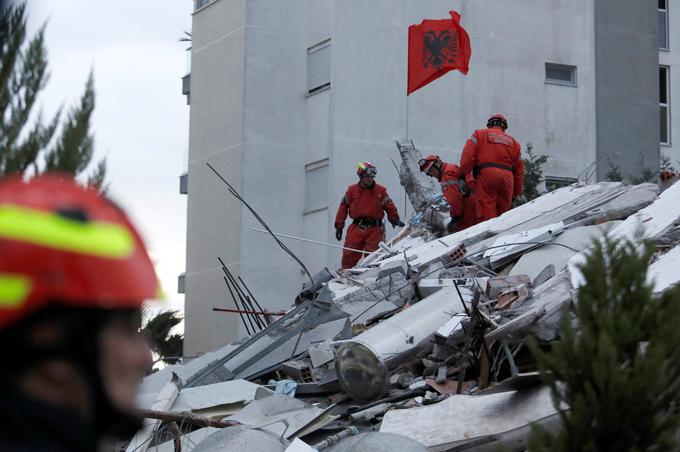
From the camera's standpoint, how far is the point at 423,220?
559 inches

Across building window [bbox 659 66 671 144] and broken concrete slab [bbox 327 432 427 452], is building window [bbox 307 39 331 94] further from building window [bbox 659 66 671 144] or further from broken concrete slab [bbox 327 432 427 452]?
broken concrete slab [bbox 327 432 427 452]

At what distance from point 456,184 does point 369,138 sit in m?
9.78

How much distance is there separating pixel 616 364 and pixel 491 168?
9.54 meters

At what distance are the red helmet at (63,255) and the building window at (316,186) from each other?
21952 millimetres

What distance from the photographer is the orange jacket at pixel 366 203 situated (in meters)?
16.8

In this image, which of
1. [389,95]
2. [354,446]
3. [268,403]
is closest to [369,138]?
[389,95]

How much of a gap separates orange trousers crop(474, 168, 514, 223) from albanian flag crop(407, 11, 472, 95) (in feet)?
19.8

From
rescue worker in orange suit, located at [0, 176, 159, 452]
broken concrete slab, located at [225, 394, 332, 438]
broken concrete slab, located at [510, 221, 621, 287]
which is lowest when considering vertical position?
broken concrete slab, located at [225, 394, 332, 438]

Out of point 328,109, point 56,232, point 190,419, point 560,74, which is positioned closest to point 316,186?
point 328,109

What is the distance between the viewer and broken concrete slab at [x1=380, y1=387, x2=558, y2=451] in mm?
6496

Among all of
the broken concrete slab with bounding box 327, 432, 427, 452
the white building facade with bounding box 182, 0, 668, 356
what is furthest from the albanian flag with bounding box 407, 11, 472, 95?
the broken concrete slab with bounding box 327, 432, 427, 452

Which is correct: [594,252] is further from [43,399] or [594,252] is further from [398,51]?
[398,51]

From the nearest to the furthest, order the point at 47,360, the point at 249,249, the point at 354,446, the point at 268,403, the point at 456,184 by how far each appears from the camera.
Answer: the point at 47,360 → the point at 354,446 → the point at 268,403 → the point at 456,184 → the point at 249,249

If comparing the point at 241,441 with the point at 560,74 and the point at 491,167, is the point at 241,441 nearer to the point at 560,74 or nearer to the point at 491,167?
the point at 491,167
